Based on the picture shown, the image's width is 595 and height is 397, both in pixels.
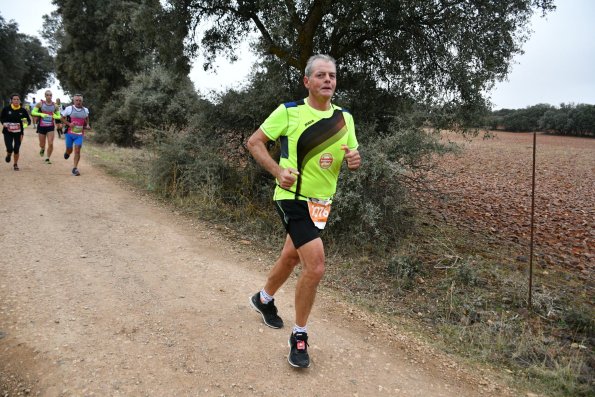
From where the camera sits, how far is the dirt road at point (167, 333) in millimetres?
3086

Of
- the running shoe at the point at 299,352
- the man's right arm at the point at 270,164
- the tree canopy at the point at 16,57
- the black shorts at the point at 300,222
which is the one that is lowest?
the running shoe at the point at 299,352

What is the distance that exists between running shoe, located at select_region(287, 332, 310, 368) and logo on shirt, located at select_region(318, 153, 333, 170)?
4.41ft

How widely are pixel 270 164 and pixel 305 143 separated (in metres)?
0.32

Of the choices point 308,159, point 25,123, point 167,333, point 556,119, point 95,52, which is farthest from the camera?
point 556,119

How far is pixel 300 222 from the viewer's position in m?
3.26

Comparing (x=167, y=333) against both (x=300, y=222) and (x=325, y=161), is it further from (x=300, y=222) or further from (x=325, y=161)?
(x=325, y=161)

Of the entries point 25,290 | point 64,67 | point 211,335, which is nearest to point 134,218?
point 25,290

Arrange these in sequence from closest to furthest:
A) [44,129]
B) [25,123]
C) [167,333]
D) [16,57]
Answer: [167,333]
[25,123]
[44,129]
[16,57]

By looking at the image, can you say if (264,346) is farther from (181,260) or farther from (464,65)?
(464,65)

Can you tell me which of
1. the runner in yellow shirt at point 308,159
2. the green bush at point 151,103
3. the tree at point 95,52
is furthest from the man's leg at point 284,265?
the tree at point 95,52

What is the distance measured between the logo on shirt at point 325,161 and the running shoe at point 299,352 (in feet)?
4.41

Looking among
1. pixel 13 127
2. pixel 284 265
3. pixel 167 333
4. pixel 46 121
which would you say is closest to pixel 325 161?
pixel 284 265

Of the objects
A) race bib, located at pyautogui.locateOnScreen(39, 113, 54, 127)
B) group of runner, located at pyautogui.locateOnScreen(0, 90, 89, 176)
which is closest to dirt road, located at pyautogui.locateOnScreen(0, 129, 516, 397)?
group of runner, located at pyautogui.locateOnScreen(0, 90, 89, 176)

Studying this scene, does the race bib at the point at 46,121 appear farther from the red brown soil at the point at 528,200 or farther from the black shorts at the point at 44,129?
the red brown soil at the point at 528,200
